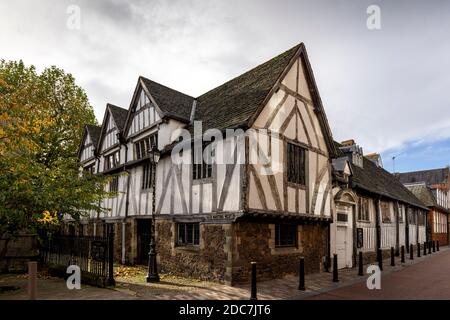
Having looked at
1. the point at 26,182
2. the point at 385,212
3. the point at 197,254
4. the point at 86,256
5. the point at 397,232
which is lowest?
the point at 397,232

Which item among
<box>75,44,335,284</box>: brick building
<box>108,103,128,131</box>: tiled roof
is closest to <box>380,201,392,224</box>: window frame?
<box>75,44,335,284</box>: brick building

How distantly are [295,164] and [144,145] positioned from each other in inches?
284

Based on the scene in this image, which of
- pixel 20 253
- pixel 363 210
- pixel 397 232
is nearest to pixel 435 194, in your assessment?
pixel 397 232

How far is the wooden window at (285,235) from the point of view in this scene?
11977mm

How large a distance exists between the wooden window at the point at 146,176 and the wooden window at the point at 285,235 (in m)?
6.04

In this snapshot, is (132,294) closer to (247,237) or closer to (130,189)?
(247,237)

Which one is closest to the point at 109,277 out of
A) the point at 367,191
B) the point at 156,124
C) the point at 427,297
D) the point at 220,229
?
the point at 220,229

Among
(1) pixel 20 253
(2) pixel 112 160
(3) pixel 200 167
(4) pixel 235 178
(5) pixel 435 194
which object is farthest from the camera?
(5) pixel 435 194

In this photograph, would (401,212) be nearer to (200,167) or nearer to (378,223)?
(378,223)

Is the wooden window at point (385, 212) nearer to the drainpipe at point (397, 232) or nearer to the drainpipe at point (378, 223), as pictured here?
the drainpipe at point (378, 223)

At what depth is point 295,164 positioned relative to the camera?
1270cm

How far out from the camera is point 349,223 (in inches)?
628

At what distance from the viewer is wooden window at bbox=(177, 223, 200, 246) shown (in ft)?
39.0

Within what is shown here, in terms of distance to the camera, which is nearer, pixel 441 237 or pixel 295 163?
pixel 295 163
